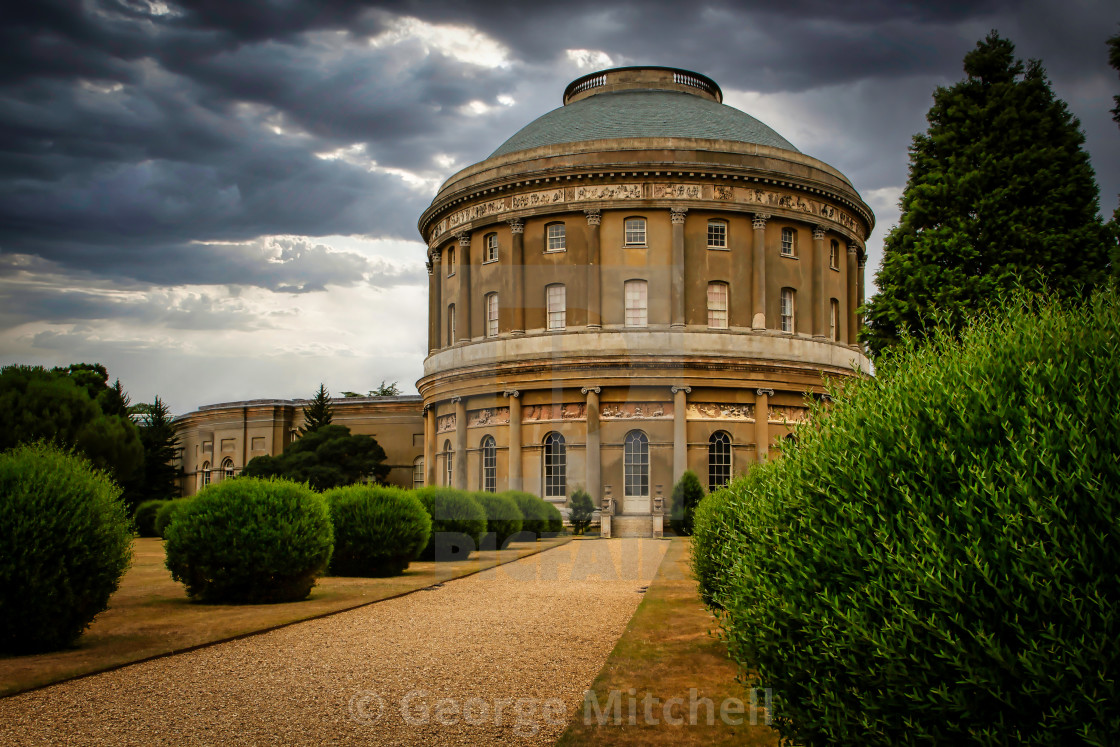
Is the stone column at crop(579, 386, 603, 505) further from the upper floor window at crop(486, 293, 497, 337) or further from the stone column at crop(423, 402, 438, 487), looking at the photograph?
the stone column at crop(423, 402, 438, 487)

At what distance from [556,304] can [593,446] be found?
6.08 m

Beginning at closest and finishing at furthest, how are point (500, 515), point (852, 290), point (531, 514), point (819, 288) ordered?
1. point (500, 515)
2. point (531, 514)
3. point (819, 288)
4. point (852, 290)

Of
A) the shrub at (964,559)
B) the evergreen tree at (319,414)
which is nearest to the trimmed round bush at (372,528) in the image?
the shrub at (964,559)

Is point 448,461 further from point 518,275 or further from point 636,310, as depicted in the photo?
point 636,310

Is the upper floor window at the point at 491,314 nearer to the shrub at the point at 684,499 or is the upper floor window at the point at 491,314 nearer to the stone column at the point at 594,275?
the stone column at the point at 594,275

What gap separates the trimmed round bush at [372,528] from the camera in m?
17.2

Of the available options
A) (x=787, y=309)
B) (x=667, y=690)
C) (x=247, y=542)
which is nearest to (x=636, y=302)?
(x=787, y=309)

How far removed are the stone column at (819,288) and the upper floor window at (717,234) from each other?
14.9ft

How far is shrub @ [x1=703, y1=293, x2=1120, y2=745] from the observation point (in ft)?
11.7

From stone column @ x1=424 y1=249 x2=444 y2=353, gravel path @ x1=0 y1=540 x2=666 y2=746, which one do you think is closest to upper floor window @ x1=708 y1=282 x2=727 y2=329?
stone column @ x1=424 y1=249 x2=444 y2=353

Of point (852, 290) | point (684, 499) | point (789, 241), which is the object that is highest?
point (789, 241)

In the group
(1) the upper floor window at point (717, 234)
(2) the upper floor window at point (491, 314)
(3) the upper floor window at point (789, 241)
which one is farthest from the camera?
(2) the upper floor window at point (491, 314)

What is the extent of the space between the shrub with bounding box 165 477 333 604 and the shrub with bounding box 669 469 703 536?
1869 cm

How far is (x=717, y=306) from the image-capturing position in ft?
114
